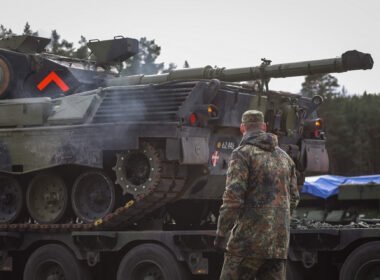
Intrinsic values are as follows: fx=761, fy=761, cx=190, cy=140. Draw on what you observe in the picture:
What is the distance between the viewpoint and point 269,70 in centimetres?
1136

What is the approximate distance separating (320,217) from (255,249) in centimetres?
1611

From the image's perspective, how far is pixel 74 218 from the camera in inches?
440

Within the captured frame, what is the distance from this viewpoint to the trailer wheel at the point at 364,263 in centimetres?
A: 852

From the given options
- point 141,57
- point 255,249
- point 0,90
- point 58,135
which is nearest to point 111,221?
point 58,135

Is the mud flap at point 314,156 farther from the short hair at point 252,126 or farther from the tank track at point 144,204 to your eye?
the short hair at point 252,126

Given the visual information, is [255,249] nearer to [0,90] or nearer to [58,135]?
[58,135]

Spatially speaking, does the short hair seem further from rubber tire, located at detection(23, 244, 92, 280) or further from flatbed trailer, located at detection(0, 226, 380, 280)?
rubber tire, located at detection(23, 244, 92, 280)

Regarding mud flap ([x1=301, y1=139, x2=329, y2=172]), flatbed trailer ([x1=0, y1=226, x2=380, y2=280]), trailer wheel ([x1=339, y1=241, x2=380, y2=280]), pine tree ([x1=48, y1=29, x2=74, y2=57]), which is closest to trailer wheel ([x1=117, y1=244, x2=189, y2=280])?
flatbed trailer ([x1=0, y1=226, x2=380, y2=280])

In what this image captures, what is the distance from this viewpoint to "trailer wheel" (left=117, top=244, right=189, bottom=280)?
31.3ft

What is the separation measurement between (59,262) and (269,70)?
13.6 ft

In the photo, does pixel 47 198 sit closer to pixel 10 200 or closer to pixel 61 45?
pixel 10 200

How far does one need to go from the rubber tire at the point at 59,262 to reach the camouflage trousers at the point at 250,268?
169 inches

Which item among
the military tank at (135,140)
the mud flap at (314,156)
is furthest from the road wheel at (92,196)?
the mud flap at (314,156)

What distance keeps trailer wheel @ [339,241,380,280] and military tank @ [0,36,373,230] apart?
8.18 ft
